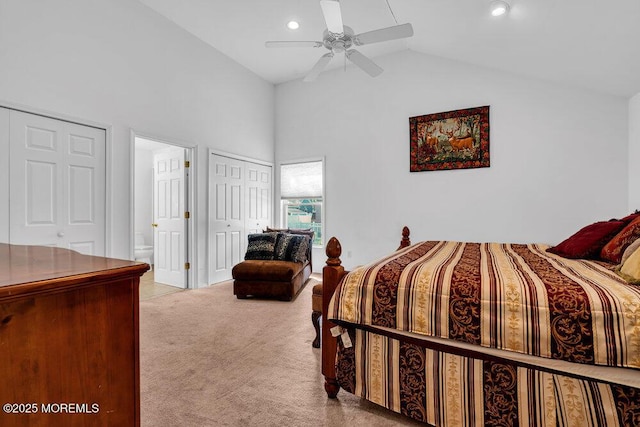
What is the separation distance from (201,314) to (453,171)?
3.68m

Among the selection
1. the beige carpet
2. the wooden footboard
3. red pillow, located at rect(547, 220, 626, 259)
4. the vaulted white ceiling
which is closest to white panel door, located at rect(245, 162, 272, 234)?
the vaulted white ceiling

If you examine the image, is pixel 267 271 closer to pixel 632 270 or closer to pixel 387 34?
pixel 387 34

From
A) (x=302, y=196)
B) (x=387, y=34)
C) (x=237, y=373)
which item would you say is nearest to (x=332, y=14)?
(x=387, y=34)

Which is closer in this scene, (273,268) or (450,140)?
(273,268)

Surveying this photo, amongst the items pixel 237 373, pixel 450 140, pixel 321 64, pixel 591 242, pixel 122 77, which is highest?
pixel 321 64

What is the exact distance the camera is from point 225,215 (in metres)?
4.91

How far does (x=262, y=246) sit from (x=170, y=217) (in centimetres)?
147

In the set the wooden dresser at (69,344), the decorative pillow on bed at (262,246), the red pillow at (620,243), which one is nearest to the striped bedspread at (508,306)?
the red pillow at (620,243)

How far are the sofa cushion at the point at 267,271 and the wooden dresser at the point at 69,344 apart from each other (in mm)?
2848

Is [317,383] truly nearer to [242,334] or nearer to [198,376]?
[198,376]

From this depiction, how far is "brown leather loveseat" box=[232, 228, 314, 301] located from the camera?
3791 mm

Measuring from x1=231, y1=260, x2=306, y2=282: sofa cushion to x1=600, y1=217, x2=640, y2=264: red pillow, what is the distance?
282cm

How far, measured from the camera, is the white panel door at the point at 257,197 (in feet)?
17.6

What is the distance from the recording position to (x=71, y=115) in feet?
10.1
